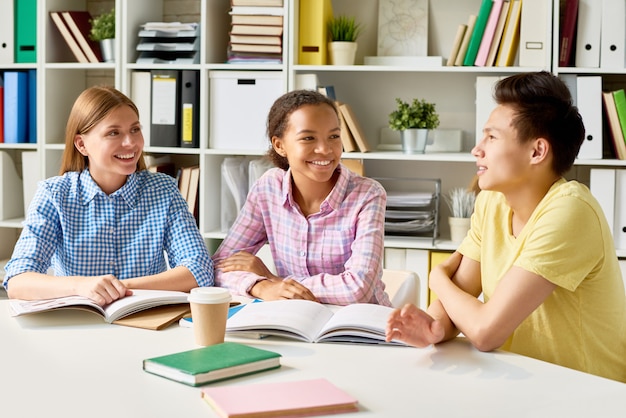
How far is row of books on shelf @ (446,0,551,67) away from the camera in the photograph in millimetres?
3262

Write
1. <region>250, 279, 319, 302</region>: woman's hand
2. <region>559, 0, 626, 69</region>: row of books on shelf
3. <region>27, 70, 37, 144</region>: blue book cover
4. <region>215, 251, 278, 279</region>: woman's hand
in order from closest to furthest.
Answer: <region>250, 279, 319, 302</region>: woman's hand
<region>215, 251, 278, 279</region>: woman's hand
<region>559, 0, 626, 69</region>: row of books on shelf
<region>27, 70, 37, 144</region>: blue book cover

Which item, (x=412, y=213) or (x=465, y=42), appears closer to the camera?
(x=465, y=42)

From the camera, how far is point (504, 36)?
3.33 metres

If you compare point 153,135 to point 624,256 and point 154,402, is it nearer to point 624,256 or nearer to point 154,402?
point 624,256

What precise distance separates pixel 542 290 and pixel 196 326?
641 millimetres

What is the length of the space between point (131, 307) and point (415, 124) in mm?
1994

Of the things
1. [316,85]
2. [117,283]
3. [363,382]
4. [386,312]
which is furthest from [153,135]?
[363,382]

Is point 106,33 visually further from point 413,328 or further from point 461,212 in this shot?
point 413,328

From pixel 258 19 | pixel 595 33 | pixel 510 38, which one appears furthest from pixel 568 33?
pixel 258 19

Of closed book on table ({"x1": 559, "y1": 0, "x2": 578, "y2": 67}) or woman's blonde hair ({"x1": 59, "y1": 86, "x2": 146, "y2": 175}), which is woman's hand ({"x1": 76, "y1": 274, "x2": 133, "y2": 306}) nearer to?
woman's blonde hair ({"x1": 59, "y1": 86, "x2": 146, "y2": 175})

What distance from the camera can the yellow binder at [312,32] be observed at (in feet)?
11.3

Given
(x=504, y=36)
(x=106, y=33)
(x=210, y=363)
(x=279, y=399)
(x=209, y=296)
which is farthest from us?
(x=106, y=33)

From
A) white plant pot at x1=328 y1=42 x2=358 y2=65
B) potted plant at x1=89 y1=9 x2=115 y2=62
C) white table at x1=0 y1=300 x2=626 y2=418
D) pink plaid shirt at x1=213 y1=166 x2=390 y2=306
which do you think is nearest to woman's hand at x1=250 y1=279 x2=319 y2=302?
pink plaid shirt at x1=213 y1=166 x2=390 y2=306

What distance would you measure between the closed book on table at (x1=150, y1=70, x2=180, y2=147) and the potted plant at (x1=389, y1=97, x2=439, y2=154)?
0.95 m
